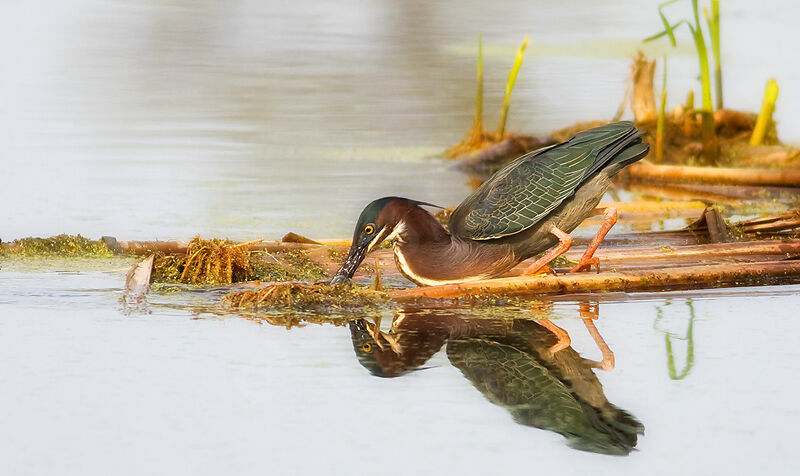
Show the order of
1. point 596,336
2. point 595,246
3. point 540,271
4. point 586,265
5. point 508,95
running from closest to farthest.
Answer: point 596,336
point 540,271
point 595,246
point 586,265
point 508,95

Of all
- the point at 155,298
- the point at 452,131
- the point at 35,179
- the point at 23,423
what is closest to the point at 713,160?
the point at 452,131

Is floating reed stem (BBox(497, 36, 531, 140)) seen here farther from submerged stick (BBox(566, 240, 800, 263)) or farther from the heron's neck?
the heron's neck

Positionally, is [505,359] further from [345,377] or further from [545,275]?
[545,275]

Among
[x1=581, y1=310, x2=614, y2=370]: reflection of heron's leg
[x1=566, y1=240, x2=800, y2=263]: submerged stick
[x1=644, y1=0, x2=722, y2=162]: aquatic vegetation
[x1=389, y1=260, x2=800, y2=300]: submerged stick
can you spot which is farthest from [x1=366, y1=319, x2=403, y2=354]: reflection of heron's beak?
[x1=644, y1=0, x2=722, y2=162]: aquatic vegetation

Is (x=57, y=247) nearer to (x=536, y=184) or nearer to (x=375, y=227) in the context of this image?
(x=375, y=227)

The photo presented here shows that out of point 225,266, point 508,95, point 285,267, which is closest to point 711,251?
point 285,267

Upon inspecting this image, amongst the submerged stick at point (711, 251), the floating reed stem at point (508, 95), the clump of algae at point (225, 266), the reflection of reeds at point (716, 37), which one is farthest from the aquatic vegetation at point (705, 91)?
the clump of algae at point (225, 266)
